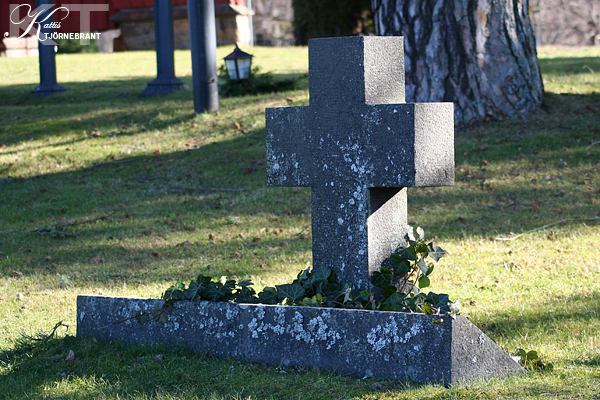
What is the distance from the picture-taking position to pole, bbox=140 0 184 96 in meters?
13.6

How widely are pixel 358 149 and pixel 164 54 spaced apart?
11.0 metres

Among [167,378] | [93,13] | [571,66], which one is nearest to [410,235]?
[167,378]

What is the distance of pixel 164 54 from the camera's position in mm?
13648

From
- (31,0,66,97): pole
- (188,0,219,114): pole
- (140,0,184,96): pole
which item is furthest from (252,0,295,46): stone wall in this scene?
(188,0,219,114): pole

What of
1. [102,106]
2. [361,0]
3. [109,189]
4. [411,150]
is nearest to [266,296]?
[411,150]

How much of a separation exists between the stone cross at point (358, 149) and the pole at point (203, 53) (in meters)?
7.15

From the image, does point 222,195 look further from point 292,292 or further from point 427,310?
point 427,310

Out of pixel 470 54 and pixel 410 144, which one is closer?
pixel 410 144

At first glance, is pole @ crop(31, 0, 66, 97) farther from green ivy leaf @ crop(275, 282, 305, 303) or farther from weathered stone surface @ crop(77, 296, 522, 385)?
green ivy leaf @ crop(275, 282, 305, 303)

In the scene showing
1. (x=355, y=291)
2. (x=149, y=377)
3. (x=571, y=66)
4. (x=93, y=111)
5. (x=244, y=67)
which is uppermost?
(x=244, y=67)

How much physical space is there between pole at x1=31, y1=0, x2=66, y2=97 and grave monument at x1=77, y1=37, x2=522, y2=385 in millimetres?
11744

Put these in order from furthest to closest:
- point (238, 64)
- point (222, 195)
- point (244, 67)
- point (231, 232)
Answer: point (244, 67) → point (238, 64) → point (222, 195) → point (231, 232)

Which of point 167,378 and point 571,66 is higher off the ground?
point 571,66

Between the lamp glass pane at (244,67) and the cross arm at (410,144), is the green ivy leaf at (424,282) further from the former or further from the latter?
the lamp glass pane at (244,67)
